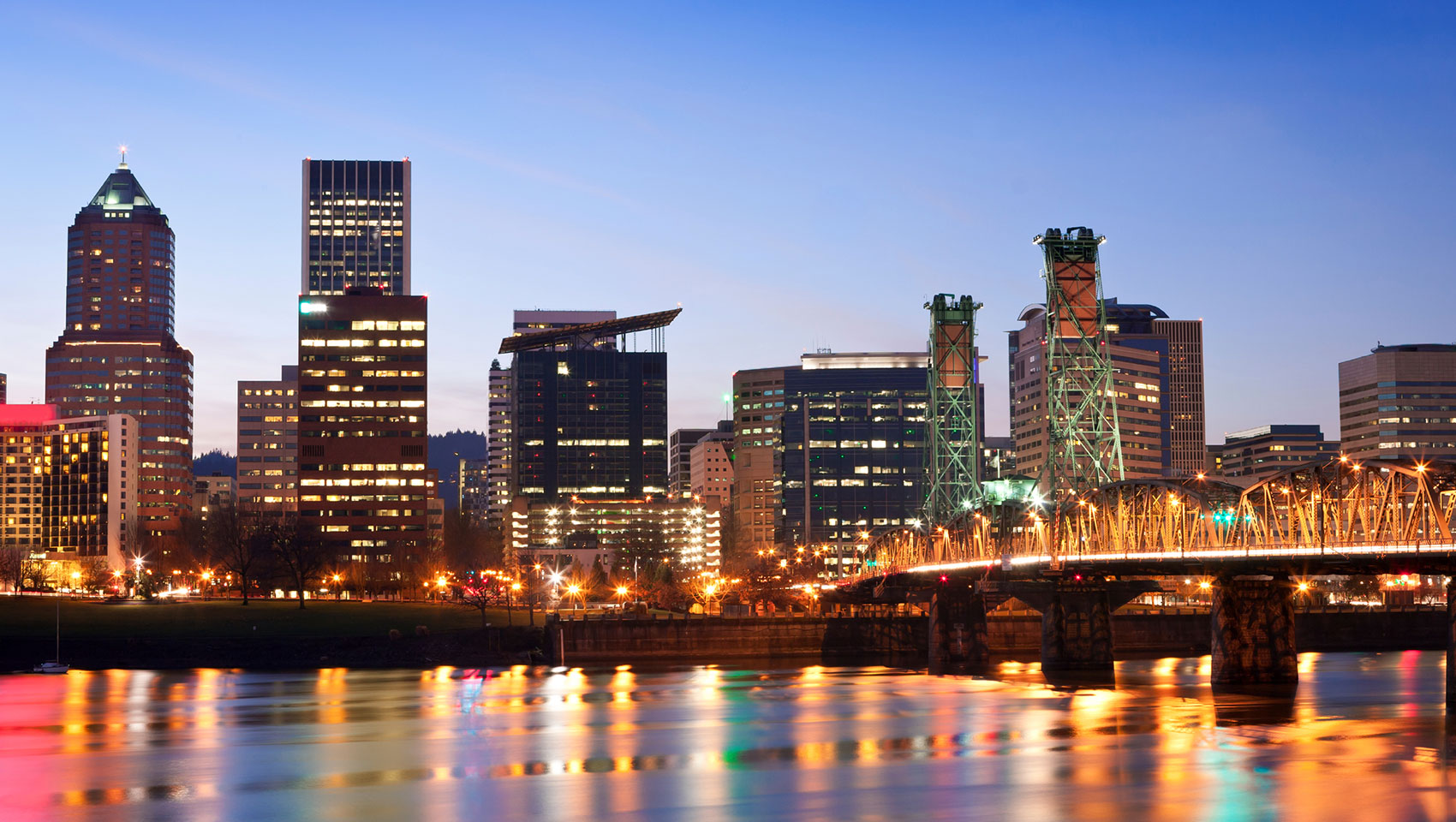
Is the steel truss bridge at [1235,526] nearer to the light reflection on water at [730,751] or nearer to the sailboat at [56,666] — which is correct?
the light reflection on water at [730,751]

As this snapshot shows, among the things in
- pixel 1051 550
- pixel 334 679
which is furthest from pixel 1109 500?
pixel 334 679

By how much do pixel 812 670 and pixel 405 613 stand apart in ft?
194

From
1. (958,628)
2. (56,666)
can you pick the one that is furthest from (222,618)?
(958,628)

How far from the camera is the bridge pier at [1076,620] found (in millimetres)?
133875

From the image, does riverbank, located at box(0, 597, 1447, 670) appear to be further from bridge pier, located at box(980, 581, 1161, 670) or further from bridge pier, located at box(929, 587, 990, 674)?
bridge pier, located at box(980, 581, 1161, 670)

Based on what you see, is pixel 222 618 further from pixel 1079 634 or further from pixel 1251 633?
pixel 1251 633

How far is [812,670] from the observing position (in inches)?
5773

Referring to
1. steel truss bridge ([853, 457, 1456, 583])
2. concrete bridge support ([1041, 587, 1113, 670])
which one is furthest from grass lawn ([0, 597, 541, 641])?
concrete bridge support ([1041, 587, 1113, 670])

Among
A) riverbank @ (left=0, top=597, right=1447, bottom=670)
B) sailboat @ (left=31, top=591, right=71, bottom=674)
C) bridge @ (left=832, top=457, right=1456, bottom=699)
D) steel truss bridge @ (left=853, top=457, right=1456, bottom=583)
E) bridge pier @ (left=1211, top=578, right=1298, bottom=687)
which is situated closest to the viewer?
steel truss bridge @ (left=853, top=457, right=1456, bottom=583)

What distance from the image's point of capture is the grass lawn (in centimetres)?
16288

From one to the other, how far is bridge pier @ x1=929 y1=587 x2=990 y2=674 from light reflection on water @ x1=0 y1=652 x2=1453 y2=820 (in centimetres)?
2950

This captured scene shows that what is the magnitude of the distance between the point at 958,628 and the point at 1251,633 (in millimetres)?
47942

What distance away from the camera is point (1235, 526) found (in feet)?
330

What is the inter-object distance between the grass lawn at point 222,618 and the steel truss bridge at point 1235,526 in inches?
2436
